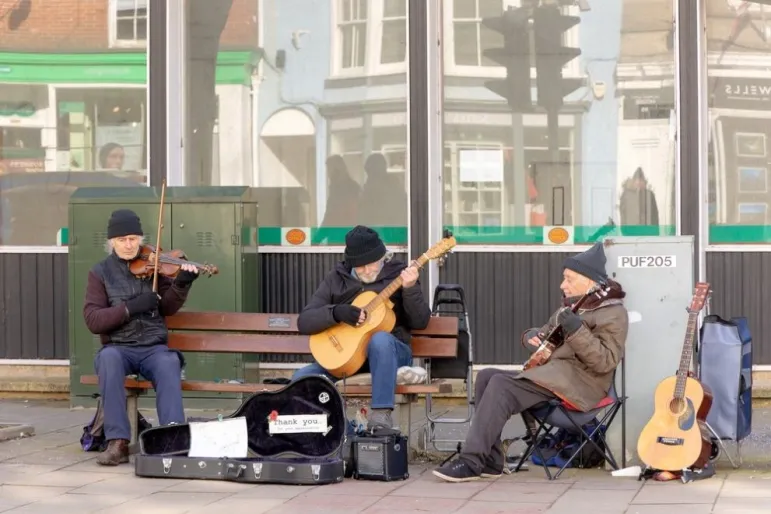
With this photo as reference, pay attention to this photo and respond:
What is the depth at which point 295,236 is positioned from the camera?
35.9 feet

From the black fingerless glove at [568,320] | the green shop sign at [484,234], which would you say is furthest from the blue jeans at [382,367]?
the green shop sign at [484,234]

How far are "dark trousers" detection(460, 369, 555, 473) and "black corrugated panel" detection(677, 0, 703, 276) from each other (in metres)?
3.19

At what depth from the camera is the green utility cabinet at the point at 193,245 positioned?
10.2 meters

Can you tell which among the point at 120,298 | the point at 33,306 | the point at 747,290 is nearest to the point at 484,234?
the point at 747,290

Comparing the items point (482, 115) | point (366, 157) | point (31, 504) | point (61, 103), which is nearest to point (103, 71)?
point (61, 103)

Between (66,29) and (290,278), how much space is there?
2.70 meters

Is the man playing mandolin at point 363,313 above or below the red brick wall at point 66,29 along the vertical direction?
below

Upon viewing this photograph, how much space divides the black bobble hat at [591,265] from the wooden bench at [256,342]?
97 centimetres

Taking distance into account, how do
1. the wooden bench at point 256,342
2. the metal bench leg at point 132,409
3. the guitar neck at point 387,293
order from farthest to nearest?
the metal bench leg at point 132,409
the wooden bench at point 256,342
the guitar neck at point 387,293

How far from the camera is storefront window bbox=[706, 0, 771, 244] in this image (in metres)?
10.4

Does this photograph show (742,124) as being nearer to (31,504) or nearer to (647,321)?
(647,321)

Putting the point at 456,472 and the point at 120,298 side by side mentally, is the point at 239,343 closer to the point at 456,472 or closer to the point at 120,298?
the point at 120,298

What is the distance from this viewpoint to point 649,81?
34.6ft

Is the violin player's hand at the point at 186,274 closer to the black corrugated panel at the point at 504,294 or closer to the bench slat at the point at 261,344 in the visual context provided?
the bench slat at the point at 261,344
